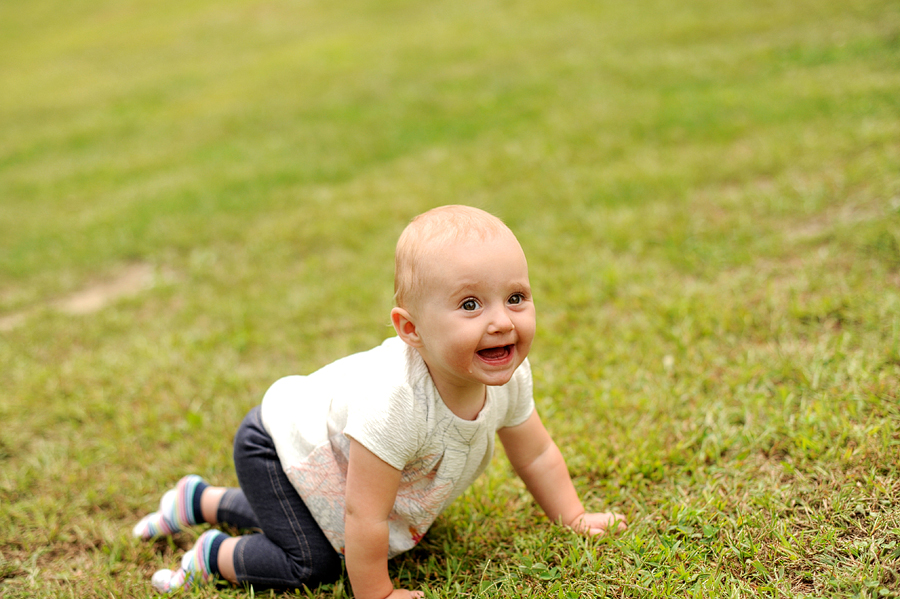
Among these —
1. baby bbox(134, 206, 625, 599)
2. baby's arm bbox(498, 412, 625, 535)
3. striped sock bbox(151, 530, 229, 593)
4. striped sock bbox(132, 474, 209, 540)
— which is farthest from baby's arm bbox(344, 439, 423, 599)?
striped sock bbox(132, 474, 209, 540)

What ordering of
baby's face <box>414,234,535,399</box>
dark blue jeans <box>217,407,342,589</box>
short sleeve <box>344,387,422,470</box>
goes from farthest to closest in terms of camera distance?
dark blue jeans <box>217,407,342,589</box>, short sleeve <box>344,387,422,470</box>, baby's face <box>414,234,535,399</box>

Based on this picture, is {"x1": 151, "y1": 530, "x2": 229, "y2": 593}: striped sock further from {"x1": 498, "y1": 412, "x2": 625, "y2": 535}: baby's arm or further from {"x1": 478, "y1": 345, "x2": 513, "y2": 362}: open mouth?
{"x1": 478, "y1": 345, "x2": 513, "y2": 362}: open mouth

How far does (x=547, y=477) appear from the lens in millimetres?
2158

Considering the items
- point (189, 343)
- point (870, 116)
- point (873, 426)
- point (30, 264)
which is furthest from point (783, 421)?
point (30, 264)

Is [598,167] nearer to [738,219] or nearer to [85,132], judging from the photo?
[738,219]

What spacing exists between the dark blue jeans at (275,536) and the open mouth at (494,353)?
0.81m

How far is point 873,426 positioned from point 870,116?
380 centimetres

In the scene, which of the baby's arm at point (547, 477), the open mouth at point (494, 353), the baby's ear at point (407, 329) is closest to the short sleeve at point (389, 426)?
the baby's ear at point (407, 329)

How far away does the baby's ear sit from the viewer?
70.7 inches

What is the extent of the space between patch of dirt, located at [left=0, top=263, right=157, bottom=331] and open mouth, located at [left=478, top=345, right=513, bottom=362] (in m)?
3.46

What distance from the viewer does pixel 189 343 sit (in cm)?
378

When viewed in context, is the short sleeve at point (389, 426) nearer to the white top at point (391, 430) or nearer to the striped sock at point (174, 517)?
the white top at point (391, 430)

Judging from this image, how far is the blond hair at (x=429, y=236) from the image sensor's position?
1705 millimetres

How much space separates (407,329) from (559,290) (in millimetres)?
2118
